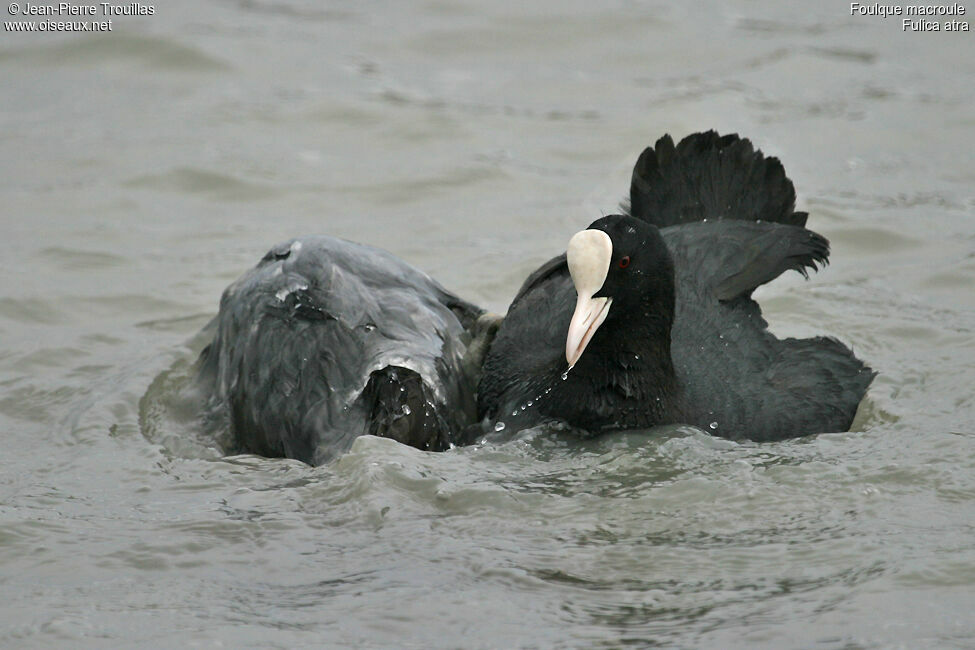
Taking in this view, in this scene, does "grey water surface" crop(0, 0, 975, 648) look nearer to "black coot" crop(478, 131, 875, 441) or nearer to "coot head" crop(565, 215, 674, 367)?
"black coot" crop(478, 131, 875, 441)

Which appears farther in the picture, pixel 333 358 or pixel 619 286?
pixel 333 358

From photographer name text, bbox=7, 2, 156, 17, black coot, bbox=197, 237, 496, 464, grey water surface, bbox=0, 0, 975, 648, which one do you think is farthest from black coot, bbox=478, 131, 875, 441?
photographer name text, bbox=7, 2, 156, 17

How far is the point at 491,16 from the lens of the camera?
37.1ft

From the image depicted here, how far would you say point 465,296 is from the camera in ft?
24.2

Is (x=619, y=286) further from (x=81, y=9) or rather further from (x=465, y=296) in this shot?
(x=81, y=9)

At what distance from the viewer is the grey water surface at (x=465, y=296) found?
4.09 m

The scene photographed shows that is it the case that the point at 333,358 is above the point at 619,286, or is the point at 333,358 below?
below

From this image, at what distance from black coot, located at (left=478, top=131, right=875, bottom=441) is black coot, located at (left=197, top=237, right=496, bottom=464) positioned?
292 mm

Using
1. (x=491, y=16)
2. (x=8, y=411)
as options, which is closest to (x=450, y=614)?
(x=8, y=411)

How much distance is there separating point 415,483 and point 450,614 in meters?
0.82

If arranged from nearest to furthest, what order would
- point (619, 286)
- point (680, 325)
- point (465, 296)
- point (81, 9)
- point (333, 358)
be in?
point (619, 286) → point (333, 358) → point (680, 325) → point (465, 296) → point (81, 9)

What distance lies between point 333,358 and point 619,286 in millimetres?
1044

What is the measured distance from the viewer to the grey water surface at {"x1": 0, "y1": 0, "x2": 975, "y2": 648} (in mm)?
4086

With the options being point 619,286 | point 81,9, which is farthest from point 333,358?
point 81,9
